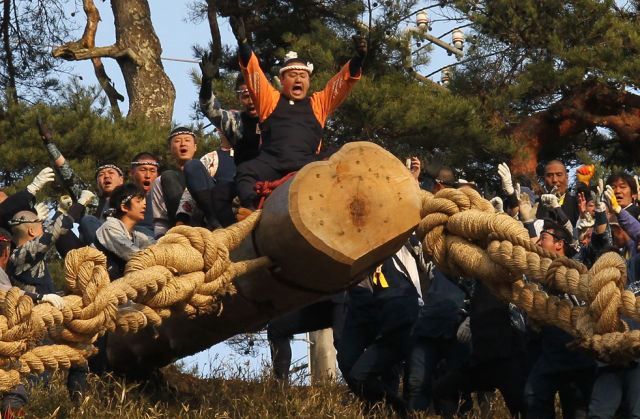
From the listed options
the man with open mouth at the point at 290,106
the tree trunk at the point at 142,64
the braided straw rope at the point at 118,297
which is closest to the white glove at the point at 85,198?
the man with open mouth at the point at 290,106

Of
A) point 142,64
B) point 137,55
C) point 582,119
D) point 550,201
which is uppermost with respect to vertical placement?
point 137,55

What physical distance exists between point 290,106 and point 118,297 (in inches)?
111

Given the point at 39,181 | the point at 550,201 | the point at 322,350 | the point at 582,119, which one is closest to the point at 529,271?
the point at 550,201

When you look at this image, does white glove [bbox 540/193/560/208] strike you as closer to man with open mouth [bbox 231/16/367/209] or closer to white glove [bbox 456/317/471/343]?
white glove [bbox 456/317/471/343]

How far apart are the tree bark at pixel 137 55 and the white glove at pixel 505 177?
6.38 m

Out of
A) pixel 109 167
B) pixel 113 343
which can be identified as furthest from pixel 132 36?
pixel 113 343

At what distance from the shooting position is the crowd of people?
670 centimetres

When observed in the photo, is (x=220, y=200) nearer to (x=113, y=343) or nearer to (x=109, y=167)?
(x=113, y=343)

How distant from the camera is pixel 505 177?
820 centimetres

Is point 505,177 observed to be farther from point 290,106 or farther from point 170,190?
point 170,190

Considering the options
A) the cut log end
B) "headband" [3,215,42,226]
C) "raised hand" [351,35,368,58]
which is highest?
"raised hand" [351,35,368,58]

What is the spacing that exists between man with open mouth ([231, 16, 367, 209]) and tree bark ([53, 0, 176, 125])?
7.03 m

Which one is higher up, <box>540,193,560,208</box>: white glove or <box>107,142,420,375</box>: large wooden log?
<box>540,193,560,208</box>: white glove

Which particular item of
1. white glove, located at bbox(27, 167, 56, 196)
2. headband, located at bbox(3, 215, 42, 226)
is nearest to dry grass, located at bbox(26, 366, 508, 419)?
headband, located at bbox(3, 215, 42, 226)
